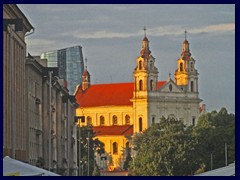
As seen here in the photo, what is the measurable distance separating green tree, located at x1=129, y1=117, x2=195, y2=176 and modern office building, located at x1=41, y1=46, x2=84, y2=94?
30.4 ft

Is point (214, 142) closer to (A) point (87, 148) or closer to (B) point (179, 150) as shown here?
(B) point (179, 150)

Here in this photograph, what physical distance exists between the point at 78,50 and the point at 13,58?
3.62m

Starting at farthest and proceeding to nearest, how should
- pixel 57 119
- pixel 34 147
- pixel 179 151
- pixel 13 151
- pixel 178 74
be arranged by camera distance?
pixel 178 74 → pixel 179 151 → pixel 57 119 → pixel 34 147 → pixel 13 151

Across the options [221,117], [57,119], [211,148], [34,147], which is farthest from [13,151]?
[221,117]

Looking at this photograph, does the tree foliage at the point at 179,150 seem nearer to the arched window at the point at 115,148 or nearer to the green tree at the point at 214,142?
the green tree at the point at 214,142

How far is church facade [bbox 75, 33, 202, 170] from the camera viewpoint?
12625 cm

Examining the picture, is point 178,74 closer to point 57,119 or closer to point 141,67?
point 141,67

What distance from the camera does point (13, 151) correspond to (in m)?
48.9

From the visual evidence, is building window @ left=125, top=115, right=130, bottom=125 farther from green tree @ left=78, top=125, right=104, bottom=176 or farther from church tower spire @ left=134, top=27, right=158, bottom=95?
green tree @ left=78, top=125, right=104, bottom=176

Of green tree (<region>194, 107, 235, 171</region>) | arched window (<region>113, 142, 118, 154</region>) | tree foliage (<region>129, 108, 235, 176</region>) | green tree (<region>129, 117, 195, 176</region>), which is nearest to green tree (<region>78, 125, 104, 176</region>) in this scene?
tree foliage (<region>129, 108, 235, 176</region>)

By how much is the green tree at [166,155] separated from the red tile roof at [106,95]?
33464 mm

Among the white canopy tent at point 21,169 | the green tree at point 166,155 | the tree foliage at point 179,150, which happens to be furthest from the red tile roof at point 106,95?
the white canopy tent at point 21,169

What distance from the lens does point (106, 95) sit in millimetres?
141500

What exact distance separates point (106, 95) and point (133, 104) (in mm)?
12035
